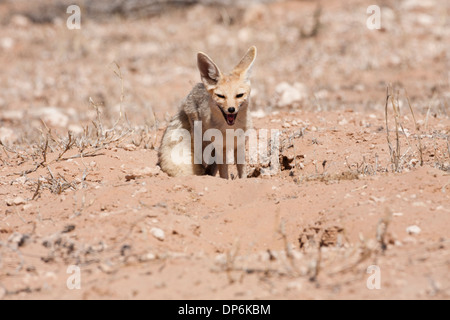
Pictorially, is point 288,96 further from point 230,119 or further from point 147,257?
point 147,257

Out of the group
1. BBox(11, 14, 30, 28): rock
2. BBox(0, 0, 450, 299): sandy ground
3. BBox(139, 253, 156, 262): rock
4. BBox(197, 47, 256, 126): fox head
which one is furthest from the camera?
BBox(11, 14, 30, 28): rock

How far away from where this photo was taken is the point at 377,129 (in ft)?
18.8

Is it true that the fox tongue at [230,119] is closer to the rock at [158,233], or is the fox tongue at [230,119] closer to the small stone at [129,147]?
the small stone at [129,147]

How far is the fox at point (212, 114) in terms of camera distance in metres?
5.07

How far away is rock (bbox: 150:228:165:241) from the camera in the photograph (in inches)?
139

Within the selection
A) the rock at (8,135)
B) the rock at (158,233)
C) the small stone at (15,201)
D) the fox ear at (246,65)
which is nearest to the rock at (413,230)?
the rock at (158,233)

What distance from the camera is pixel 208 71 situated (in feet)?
17.2

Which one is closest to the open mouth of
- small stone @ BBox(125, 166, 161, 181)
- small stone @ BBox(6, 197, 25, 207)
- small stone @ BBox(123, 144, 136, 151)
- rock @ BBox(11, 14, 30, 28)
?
small stone @ BBox(125, 166, 161, 181)

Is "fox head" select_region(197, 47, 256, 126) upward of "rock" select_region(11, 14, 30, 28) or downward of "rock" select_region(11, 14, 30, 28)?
downward

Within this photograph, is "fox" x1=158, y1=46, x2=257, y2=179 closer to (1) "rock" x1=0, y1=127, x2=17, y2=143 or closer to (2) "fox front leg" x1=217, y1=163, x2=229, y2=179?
(2) "fox front leg" x1=217, y1=163, x2=229, y2=179

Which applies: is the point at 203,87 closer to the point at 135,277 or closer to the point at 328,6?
the point at 135,277

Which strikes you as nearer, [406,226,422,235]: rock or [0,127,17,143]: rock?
[406,226,422,235]: rock

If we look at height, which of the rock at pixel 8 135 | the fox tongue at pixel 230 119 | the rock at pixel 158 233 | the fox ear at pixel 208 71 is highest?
the fox ear at pixel 208 71

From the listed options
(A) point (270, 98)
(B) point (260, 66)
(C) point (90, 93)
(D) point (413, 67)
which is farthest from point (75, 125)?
(D) point (413, 67)
